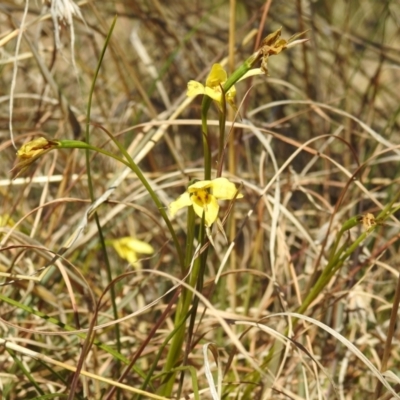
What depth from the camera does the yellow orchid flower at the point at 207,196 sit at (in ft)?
2.12

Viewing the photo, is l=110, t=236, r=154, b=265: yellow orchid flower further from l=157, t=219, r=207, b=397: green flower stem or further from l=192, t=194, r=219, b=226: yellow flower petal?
l=192, t=194, r=219, b=226: yellow flower petal

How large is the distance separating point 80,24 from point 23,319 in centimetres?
76

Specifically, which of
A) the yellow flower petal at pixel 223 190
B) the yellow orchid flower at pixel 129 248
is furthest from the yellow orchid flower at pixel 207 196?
the yellow orchid flower at pixel 129 248

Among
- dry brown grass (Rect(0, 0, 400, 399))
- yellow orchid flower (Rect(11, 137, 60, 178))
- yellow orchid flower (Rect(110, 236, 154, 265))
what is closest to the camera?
yellow orchid flower (Rect(11, 137, 60, 178))

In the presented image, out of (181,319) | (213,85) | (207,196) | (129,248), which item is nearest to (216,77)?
(213,85)

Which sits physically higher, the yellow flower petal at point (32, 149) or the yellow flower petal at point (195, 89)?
the yellow flower petal at point (195, 89)

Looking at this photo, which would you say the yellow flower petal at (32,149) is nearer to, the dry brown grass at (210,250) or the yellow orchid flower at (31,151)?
the yellow orchid flower at (31,151)

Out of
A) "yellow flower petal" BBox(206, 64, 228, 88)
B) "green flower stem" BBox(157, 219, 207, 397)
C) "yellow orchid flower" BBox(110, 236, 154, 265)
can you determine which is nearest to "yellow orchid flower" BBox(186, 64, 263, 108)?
"yellow flower petal" BBox(206, 64, 228, 88)

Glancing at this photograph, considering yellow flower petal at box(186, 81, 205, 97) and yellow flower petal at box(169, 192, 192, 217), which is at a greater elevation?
yellow flower petal at box(186, 81, 205, 97)

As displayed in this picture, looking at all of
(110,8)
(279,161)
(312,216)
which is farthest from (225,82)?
(110,8)

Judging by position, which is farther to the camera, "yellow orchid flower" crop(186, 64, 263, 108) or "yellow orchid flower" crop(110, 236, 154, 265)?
"yellow orchid flower" crop(110, 236, 154, 265)

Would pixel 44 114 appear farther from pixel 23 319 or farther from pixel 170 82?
pixel 23 319

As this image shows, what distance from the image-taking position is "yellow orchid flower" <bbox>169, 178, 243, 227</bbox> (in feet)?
2.12

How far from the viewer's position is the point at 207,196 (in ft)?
2.15
